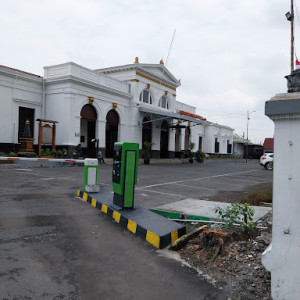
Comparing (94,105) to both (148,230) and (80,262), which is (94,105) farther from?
(80,262)

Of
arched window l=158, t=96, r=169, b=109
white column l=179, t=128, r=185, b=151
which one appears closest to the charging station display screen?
arched window l=158, t=96, r=169, b=109

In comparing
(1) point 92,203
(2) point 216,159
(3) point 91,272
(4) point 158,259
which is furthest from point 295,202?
(2) point 216,159

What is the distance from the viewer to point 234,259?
3643 mm

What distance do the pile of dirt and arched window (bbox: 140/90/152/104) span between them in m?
23.9

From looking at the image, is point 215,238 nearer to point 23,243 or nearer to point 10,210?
point 23,243

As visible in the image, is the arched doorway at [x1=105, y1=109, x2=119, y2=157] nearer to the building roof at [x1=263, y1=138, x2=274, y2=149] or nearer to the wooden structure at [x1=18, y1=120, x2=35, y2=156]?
the wooden structure at [x1=18, y1=120, x2=35, y2=156]

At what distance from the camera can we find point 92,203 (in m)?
6.75

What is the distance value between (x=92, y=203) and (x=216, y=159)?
31.5 m

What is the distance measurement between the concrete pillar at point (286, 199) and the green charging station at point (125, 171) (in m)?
3.20

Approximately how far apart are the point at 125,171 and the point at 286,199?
10.8 feet

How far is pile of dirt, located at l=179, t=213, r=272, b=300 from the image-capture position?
120 inches

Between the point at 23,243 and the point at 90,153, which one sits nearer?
the point at 23,243

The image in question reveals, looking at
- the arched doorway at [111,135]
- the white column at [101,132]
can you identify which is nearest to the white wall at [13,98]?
the white column at [101,132]

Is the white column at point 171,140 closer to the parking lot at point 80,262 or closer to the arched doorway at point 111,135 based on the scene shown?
the arched doorway at point 111,135
